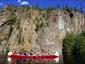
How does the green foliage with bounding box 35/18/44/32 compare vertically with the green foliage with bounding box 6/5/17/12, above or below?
below

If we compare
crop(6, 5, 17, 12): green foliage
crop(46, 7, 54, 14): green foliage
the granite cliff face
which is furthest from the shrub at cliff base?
crop(6, 5, 17, 12): green foliage

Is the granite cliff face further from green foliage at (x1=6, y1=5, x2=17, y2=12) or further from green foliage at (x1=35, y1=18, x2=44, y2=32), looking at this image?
green foliage at (x1=6, y1=5, x2=17, y2=12)

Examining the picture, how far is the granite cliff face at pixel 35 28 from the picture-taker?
11394cm

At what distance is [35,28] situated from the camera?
120 meters

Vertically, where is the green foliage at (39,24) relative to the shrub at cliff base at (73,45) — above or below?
above

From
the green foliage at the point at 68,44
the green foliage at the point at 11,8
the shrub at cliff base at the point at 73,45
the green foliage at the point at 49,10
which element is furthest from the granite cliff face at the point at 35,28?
the shrub at cliff base at the point at 73,45

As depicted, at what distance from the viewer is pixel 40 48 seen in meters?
113

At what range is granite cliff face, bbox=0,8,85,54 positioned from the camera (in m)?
114

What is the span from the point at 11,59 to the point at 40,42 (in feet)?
182

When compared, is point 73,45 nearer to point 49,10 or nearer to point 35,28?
point 35,28

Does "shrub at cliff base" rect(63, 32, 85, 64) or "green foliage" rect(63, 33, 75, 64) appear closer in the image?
"shrub at cliff base" rect(63, 32, 85, 64)

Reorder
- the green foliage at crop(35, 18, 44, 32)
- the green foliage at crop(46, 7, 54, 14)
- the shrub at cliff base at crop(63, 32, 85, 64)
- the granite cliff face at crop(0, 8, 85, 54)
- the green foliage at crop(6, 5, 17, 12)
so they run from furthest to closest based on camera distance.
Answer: the green foliage at crop(46, 7, 54, 14), the green foliage at crop(6, 5, 17, 12), the green foliage at crop(35, 18, 44, 32), the granite cliff face at crop(0, 8, 85, 54), the shrub at cliff base at crop(63, 32, 85, 64)

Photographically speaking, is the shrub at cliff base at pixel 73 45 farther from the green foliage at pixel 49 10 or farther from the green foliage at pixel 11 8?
the green foliage at pixel 11 8

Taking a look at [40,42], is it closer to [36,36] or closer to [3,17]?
[36,36]
